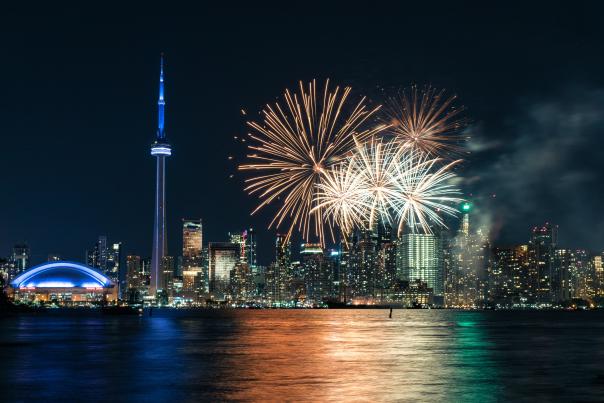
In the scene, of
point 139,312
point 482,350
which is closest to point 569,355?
point 482,350

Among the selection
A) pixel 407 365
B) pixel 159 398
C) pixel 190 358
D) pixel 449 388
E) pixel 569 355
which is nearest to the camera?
pixel 159 398

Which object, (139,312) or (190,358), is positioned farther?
(139,312)

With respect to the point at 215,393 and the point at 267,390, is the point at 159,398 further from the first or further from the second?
the point at 267,390

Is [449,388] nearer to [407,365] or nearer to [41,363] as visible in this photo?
[407,365]

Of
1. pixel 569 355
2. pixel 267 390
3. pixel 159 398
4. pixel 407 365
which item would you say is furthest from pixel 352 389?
pixel 569 355

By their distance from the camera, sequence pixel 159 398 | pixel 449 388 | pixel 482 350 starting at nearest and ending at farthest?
1. pixel 159 398
2. pixel 449 388
3. pixel 482 350

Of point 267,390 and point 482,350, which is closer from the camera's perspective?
point 267,390

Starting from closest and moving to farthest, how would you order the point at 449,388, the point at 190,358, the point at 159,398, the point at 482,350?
the point at 159,398 < the point at 449,388 < the point at 190,358 < the point at 482,350

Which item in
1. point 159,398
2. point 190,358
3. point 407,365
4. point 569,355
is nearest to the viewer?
point 159,398
